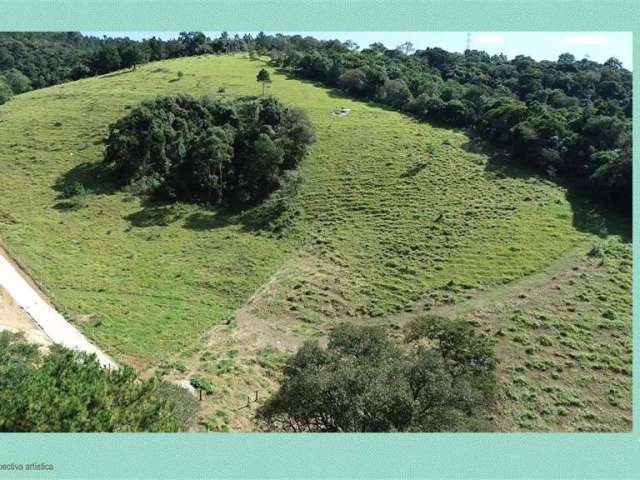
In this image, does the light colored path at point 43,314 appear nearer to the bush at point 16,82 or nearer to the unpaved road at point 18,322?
the unpaved road at point 18,322

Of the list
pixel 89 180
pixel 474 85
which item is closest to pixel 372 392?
pixel 89 180

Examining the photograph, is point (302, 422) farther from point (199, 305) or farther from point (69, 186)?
point (69, 186)

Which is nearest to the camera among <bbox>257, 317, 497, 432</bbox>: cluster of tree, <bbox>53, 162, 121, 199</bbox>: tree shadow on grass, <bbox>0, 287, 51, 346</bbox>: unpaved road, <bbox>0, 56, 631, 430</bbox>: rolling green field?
<bbox>257, 317, 497, 432</bbox>: cluster of tree

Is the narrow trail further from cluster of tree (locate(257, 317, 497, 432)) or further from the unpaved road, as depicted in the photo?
the unpaved road

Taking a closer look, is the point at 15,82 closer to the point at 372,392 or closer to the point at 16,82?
the point at 16,82

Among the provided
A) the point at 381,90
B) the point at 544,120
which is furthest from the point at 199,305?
the point at 381,90

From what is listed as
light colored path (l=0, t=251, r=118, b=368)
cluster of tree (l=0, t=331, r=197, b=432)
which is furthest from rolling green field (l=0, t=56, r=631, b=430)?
cluster of tree (l=0, t=331, r=197, b=432)
